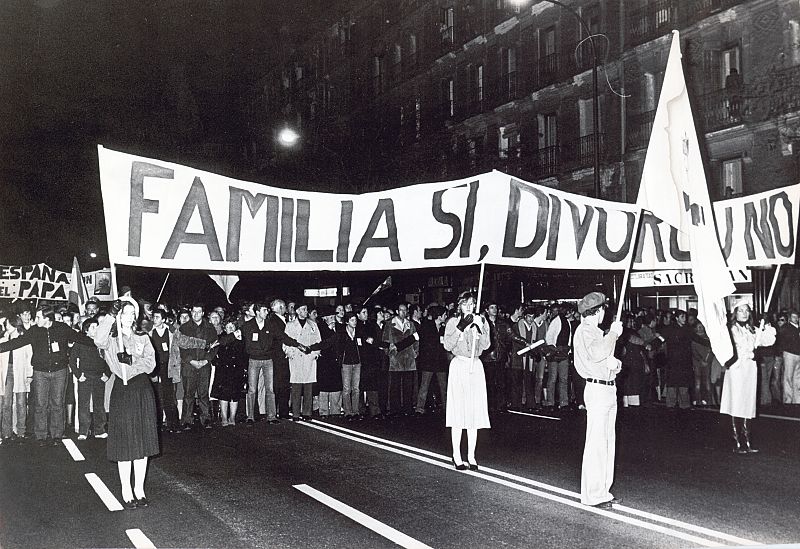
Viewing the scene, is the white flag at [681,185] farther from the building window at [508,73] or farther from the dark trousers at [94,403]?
the building window at [508,73]

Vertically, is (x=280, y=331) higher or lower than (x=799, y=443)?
higher

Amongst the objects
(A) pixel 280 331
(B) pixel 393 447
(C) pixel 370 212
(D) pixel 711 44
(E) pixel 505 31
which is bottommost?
(B) pixel 393 447

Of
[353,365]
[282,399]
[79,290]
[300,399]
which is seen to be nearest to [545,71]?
[353,365]

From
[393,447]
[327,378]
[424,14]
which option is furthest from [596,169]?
[424,14]

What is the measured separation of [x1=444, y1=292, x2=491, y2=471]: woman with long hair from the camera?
8.47 metres

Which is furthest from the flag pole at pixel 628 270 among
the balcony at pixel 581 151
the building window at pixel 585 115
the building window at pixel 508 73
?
the building window at pixel 508 73

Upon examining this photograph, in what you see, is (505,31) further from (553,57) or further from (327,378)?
(327,378)

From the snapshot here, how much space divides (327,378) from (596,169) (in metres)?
8.08

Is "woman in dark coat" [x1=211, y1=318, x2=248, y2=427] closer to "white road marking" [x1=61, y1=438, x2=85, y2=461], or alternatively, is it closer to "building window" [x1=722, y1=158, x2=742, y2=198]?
"white road marking" [x1=61, y1=438, x2=85, y2=461]

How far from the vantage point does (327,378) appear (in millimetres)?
12953

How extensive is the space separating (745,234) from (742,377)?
2377 mm

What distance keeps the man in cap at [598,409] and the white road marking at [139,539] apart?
3.96m

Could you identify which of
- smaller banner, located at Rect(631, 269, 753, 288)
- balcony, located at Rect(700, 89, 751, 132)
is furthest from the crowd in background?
balcony, located at Rect(700, 89, 751, 132)

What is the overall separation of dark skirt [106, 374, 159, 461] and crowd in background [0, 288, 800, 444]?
412 centimetres
